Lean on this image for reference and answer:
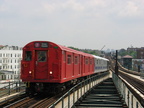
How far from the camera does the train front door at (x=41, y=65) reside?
55.5 feet

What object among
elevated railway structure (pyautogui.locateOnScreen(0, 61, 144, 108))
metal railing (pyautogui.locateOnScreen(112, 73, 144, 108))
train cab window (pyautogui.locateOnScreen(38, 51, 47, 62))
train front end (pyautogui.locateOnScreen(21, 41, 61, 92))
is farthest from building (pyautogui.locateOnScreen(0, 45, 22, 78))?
metal railing (pyautogui.locateOnScreen(112, 73, 144, 108))

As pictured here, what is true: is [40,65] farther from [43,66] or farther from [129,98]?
[129,98]

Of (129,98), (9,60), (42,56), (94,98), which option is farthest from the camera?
(9,60)

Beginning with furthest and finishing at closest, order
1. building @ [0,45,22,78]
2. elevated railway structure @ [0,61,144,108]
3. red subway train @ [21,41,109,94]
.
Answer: building @ [0,45,22,78]
red subway train @ [21,41,109,94]
elevated railway structure @ [0,61,144,108]

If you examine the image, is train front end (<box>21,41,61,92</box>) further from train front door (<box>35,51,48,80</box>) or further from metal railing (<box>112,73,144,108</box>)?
metal railing (<box>112,73,144,108</box>)

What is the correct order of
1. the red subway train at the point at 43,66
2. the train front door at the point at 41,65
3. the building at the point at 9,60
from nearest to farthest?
the red subway train at the point at 43,66 < the train front door at the point at 41,65 < the building at the point at 9,60

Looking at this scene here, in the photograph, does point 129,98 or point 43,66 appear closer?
point 129,98

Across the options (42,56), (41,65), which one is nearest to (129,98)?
(41,65)

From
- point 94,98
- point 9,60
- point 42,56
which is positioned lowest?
point 94,98

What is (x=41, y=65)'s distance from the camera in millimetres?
17031

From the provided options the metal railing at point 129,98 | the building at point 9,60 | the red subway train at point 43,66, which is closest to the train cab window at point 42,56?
the red subway train at point 43,66

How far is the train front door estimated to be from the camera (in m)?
16.9

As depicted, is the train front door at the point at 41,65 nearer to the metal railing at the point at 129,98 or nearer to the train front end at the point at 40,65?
the train front end at the point at 40,65

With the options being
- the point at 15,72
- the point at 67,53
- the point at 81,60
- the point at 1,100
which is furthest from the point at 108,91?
the point at 15,72
